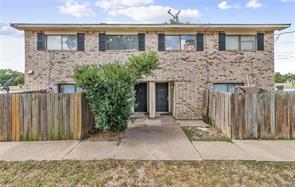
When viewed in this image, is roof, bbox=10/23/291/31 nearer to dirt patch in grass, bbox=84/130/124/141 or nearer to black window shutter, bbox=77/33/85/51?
black window shutter, bbox=77/33/85/51

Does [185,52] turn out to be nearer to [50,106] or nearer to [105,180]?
[50,106]

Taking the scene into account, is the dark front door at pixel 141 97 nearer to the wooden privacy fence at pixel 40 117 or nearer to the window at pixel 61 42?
the window at pixel 61 42

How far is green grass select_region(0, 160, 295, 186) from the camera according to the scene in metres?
4.92

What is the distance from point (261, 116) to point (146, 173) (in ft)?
17.6

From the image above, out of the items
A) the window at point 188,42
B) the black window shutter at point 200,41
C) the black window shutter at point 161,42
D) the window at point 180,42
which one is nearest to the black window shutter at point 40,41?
the black window shutter at point 161,42

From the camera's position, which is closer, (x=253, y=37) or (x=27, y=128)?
(x=27, y=128)

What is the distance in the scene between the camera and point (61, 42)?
13172mm

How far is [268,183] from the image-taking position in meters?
4.88

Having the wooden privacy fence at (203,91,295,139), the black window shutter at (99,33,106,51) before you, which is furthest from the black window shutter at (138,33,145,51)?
the wooden privacy fence at (203,91,295,139)

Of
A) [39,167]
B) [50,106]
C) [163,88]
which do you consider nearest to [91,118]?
[50,106]

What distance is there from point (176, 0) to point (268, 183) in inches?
626

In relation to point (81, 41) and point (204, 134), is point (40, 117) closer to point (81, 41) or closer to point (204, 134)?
point (81, 41)

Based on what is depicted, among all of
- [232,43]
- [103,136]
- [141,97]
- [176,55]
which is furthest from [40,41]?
[232,43]

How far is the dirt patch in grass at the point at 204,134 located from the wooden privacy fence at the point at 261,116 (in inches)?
16.6
